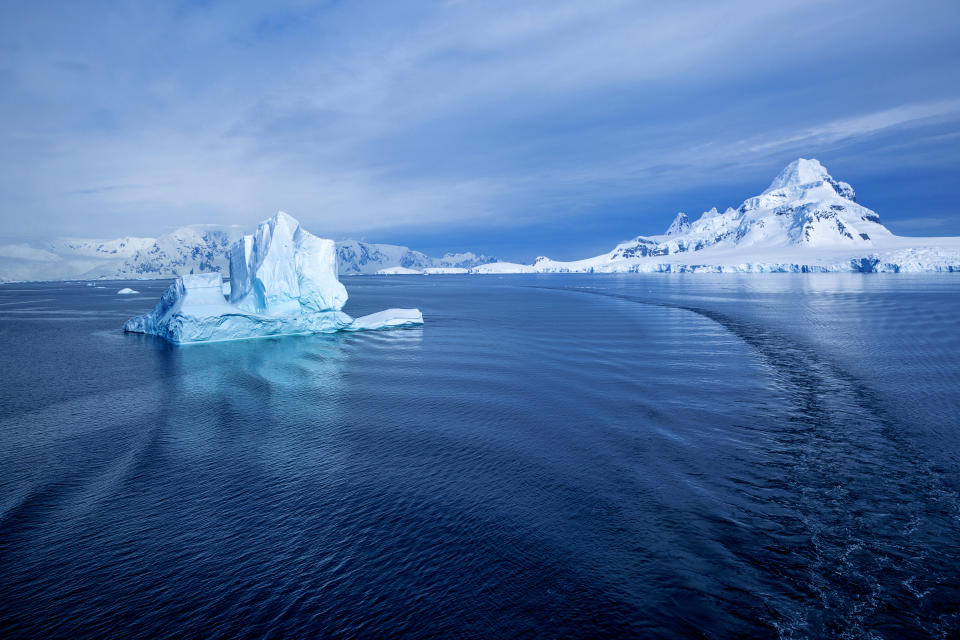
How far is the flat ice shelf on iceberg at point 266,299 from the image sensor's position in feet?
100

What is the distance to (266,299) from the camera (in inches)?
1344

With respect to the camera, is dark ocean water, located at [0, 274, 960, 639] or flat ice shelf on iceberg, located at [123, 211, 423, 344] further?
flat ice shelf on iceberg, located at [123, 211, 423, 344]

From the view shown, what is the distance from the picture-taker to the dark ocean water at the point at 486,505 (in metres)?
6.78

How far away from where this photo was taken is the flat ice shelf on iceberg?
100 ft

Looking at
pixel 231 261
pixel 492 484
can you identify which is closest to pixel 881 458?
pixel 492 484

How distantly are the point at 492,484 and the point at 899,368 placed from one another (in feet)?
64.6

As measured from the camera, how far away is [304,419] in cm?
1532

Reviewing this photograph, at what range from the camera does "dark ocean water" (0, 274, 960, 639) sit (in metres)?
6.78

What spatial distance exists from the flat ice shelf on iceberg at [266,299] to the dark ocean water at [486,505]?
32.7ft

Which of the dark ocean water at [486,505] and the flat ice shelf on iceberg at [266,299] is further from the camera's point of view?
the flat ice shelf on iceberg at [266,299]

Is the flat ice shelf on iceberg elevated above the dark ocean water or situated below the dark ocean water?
above

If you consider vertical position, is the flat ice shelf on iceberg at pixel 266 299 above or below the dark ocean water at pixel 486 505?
above

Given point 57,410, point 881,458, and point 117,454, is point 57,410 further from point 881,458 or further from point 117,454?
point 881,458

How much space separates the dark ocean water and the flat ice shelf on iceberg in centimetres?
997
